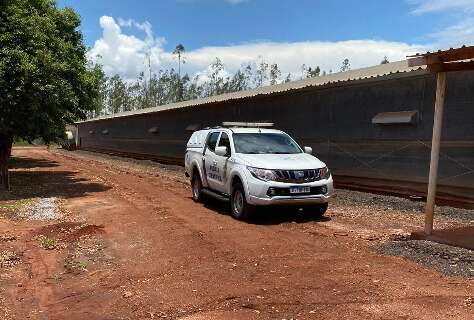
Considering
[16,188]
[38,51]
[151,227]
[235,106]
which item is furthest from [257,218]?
[235,106]

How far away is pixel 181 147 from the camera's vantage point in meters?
30.0

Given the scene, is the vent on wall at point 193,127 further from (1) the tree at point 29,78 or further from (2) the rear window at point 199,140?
(2) the rear window at point 199,140

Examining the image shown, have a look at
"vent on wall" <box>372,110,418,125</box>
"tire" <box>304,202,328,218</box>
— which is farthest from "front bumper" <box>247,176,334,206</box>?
"vent on wall" <box>372,110,418,125</box>

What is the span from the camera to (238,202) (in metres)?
10.9

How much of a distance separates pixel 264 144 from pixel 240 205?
1699 mm

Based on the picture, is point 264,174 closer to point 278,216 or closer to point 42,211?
point 278,216

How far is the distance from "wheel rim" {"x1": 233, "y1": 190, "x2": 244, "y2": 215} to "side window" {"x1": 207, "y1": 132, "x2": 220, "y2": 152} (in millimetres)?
2011

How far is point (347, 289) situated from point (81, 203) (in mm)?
10348

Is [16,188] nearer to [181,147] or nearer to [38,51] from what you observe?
[38,51]

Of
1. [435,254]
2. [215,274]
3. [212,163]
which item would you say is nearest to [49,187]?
[212,163]

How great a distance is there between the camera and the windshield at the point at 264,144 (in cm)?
1133

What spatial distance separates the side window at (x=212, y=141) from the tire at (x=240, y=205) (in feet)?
6.41

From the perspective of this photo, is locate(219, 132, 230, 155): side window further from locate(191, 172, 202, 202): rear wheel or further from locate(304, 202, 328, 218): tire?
locate(304, 202, 328, 218): tire

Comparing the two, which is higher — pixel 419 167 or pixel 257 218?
pixel 419 167
